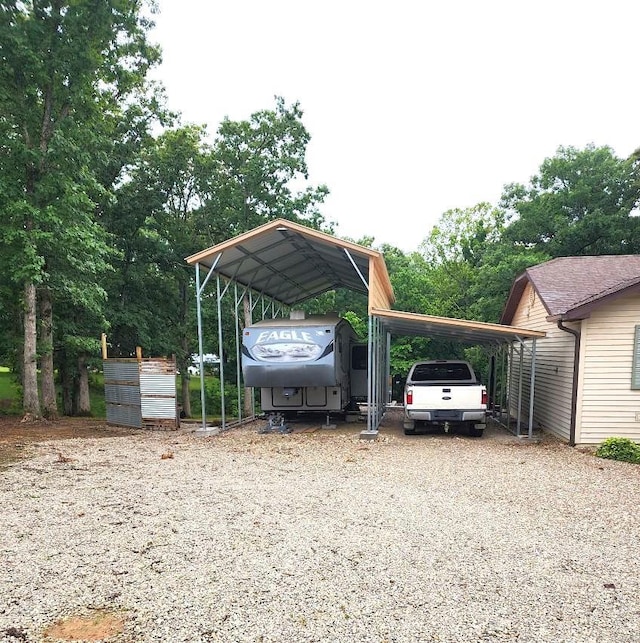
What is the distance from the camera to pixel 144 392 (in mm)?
12008

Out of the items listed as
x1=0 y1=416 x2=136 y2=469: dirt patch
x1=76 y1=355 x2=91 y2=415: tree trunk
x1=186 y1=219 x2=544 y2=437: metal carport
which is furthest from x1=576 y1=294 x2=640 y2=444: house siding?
x1=76 y1=355 x2=91 y2=415: tree trunk

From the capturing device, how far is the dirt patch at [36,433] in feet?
28.6

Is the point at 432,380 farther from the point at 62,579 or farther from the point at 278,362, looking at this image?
the point at 62,579

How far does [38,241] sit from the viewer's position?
11.8m

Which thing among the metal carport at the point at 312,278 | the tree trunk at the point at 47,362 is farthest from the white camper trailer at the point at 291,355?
the tree trunk at the point at 47,362

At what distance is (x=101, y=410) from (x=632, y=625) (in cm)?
2738

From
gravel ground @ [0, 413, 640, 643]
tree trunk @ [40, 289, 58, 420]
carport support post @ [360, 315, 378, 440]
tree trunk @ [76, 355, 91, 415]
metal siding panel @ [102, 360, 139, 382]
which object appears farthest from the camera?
tree trunk @ [76, 355, 91, 415]

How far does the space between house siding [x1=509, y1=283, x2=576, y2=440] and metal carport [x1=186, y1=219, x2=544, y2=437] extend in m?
0.91

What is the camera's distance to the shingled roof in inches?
367

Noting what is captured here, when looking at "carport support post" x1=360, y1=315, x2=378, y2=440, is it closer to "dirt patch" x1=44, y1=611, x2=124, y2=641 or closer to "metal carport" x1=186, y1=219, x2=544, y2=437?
"metal carport" x1=186, y1=219, x2=544, y2=437

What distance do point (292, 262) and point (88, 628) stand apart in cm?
1257

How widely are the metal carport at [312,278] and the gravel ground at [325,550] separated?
3.49 m

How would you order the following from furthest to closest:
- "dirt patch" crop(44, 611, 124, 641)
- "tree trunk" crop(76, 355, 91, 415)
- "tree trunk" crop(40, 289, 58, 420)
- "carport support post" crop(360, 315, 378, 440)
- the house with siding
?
"tree trunk" crop(76, 355, 91, 415) → "tree trunk" crop(40, 289, 58, 420) → "carport support post" crop(360, 315, 378, 440) → the house with siding → "dirt patch" crop(44, 611, 124, 641)

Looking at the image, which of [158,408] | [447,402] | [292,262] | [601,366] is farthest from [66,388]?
[601,366]
